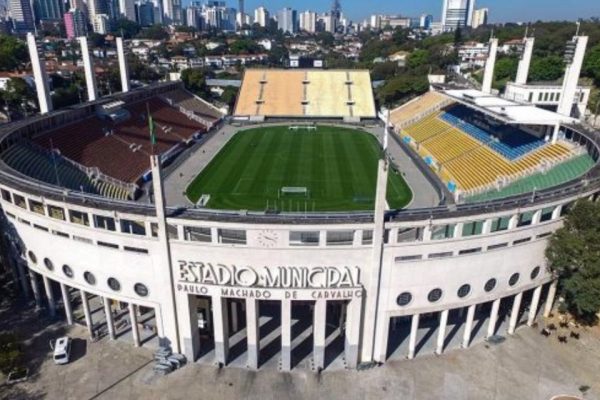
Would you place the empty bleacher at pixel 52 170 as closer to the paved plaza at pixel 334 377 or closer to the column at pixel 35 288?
the column at pixel 35 288

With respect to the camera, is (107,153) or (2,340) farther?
(107,153)

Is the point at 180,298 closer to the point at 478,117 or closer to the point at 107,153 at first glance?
the point at 107,153

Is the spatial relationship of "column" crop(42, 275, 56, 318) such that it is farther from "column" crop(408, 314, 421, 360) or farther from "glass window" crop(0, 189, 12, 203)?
"column" crop(408, 314, 421, 360)

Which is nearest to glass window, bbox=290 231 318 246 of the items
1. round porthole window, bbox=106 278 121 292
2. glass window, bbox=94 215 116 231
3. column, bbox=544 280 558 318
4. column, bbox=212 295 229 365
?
column, bbox=212 295 229 365

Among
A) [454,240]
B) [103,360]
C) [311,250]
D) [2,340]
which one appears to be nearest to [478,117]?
[454,240]

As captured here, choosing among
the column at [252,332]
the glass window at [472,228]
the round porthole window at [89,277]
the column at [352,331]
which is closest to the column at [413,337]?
the column at [352,331]
